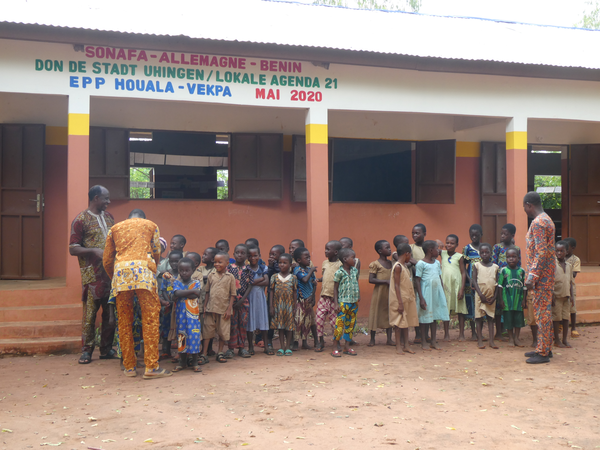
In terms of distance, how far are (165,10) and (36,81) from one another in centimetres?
223

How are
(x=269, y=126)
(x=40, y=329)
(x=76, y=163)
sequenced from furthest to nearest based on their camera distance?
(x=269, y=126), (x=76, y=163), (x=40, y=329)

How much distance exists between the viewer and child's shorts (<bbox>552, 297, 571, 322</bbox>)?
634 cm

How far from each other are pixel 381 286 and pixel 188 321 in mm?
2247

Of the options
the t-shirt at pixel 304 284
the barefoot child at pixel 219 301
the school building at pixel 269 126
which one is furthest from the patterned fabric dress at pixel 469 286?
the barefoot child at pixel 219 301

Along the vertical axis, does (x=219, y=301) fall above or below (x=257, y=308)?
above

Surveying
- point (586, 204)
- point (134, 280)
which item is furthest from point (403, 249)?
point (586, 204)

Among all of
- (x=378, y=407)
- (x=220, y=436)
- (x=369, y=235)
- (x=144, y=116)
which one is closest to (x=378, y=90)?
(x=369, y=235)

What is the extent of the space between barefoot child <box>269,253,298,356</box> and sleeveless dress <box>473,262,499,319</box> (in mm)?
2079

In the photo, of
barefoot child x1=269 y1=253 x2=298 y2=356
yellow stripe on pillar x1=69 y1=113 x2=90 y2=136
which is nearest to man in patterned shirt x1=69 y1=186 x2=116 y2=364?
yellow stripe on pillar x1=69 y1=113 x2=90 y2=136

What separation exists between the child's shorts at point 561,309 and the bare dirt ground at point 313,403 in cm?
53

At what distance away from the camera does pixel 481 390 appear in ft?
15.3

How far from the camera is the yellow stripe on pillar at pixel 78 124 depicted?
652 cm

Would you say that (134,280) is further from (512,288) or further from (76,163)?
(512,288)

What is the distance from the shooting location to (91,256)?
5.48 m
